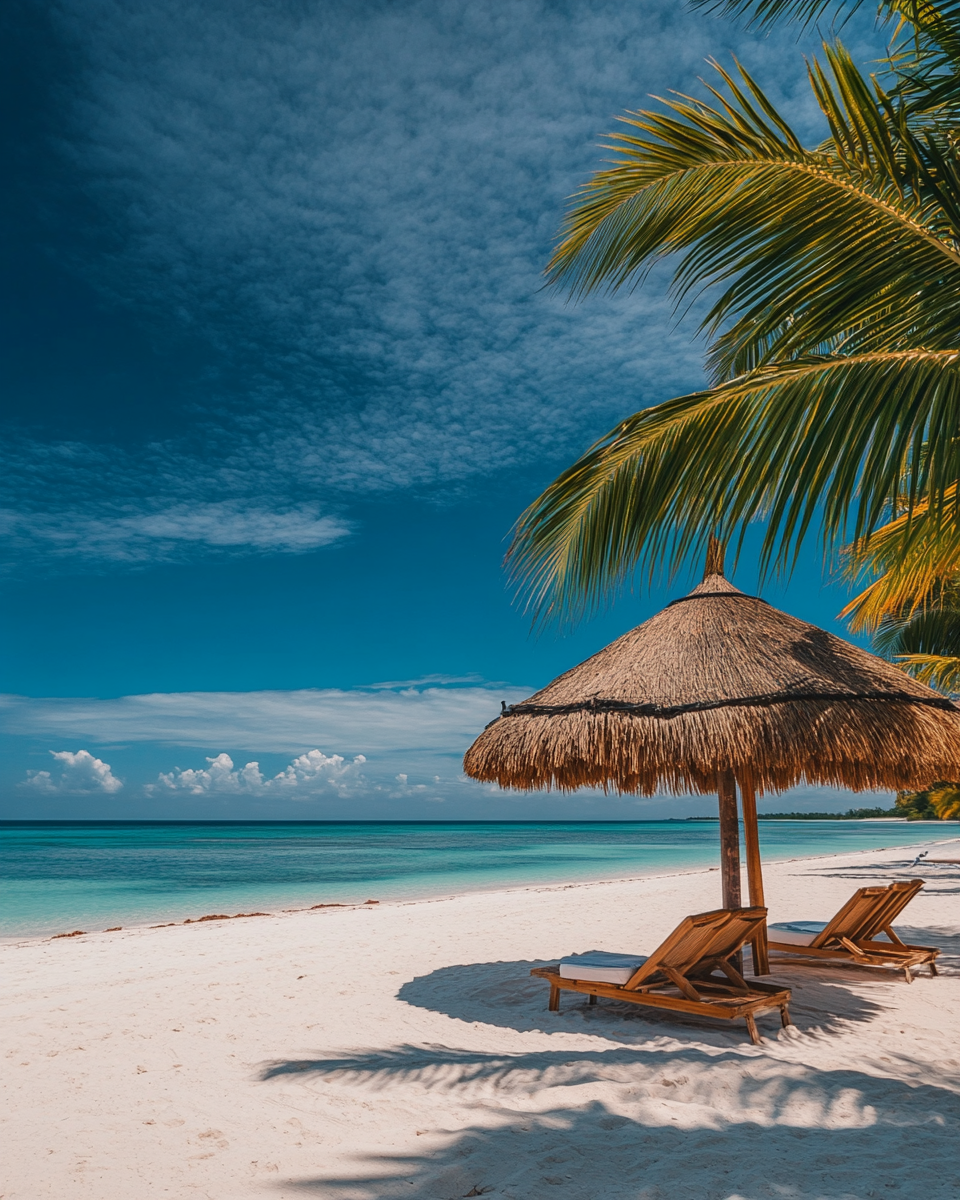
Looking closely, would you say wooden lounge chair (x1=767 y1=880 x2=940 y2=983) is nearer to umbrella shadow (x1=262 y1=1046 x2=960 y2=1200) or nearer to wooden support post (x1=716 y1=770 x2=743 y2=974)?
wooden support post (x1=716 y1=770 x2=743 y2=974)

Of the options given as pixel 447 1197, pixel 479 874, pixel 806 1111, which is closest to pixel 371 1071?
pixel 447 1197

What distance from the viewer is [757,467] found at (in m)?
2.57

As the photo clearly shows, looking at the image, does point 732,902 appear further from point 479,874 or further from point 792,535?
point 479,874

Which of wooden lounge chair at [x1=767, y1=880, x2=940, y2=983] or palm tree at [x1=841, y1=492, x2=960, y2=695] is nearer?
palm tree at [x1=841, y1=492, x2=960, y2=695]

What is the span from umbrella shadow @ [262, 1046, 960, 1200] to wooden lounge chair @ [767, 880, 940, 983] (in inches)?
75.4

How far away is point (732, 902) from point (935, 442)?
3543 millimetres

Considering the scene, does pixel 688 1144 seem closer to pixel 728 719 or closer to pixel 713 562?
pixel 728 719

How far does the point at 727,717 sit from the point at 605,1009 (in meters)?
1.86

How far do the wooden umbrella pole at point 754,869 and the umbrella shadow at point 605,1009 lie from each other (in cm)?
29

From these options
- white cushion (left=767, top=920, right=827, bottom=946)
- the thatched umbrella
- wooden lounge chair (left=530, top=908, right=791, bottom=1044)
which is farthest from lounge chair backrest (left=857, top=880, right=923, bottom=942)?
wooden lounge chair (left=530, top=908, right=791, bottom=1044)

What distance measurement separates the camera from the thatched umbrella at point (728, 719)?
443cm

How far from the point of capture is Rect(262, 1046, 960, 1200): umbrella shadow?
2631 mm

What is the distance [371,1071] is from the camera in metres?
3.87

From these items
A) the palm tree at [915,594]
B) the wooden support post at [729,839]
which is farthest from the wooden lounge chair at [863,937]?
the palm tree at [915,594]
